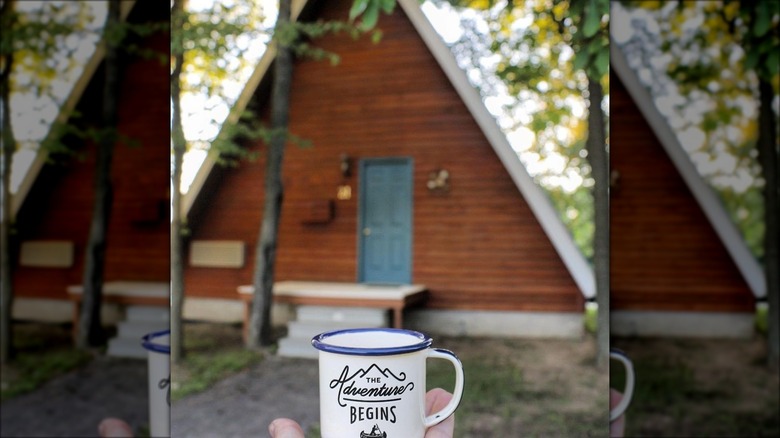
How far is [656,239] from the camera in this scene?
128 cm

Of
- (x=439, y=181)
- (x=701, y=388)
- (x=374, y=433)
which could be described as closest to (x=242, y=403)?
(x=374, y=433)

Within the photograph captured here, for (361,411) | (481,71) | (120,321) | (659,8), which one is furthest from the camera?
(659,8)

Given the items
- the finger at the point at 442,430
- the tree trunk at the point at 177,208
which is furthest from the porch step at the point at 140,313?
Result: the finger at the point at 442,430

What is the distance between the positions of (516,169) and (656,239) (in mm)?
799

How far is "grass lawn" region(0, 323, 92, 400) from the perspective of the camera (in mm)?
1136

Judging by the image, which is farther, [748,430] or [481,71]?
[748,430]

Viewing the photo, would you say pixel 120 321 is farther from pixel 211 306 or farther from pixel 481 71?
pixel 481 71

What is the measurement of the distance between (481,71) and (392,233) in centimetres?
18

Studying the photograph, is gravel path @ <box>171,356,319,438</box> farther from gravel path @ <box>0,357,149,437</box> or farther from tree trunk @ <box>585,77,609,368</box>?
gravel path @ <box>0,357,149,437</box>

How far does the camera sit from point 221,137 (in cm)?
61

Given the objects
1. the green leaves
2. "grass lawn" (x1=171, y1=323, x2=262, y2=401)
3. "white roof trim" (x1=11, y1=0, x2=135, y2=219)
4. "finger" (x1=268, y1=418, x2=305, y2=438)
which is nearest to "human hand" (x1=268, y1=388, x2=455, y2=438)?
"finger" (x1=268, y1=418, x2=305, y2=438)

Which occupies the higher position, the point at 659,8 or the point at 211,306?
the point at 659,8

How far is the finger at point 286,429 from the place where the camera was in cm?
52

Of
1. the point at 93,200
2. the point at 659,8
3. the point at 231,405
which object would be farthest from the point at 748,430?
the point at 93,200
